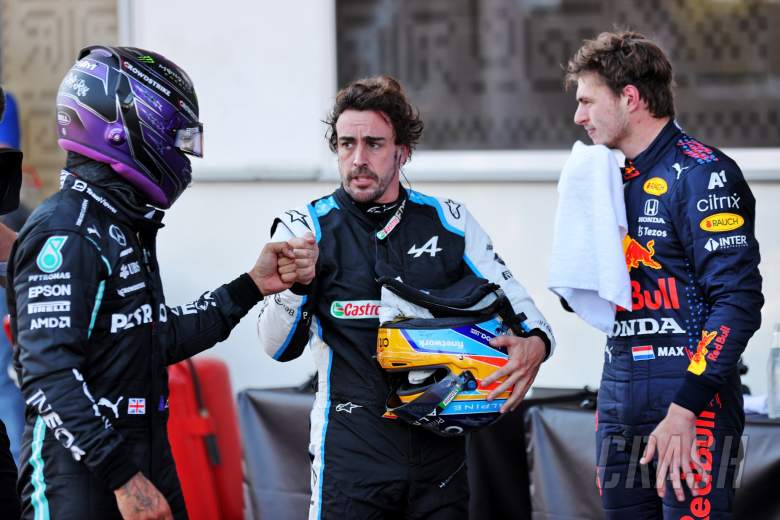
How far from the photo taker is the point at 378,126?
331 cm

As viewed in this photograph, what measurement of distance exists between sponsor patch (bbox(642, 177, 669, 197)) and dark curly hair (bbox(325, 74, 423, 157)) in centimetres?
77

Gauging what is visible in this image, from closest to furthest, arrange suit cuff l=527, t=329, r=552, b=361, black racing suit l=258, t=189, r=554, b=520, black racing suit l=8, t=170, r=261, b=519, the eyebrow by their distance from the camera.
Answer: black racing suit l=8, t=170, r=261, b=519
black racing suit l=258, t=189, r=554, b=520
suit cuff l=527, t=329, r=552, b=361
the eyebrow

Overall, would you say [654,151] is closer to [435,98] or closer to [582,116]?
[582,116]

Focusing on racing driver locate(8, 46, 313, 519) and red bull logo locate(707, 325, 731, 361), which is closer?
racing driver locate(8, 46, 313, 519)

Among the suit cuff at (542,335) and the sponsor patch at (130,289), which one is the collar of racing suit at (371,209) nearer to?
the suit cuff at (542,335)

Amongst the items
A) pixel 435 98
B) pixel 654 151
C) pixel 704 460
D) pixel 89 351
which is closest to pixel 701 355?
pixel 704 460

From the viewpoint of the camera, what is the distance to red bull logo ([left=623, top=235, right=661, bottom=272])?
3.16 meters

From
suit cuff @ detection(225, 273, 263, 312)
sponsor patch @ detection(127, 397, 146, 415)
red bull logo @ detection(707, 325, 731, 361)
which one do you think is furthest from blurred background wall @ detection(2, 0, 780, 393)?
sponsor patch @ detection(127, 397, 146, 415)

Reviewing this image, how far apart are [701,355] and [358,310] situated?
99 cm

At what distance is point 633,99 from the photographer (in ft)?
10.8

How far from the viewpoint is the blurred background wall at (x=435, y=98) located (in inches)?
210

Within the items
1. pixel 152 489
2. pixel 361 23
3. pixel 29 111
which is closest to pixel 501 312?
pixel 152 489

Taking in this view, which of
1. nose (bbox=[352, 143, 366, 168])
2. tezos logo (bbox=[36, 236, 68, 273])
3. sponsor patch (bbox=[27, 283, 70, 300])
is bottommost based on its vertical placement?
sponsor patch (bbox=[27, 283, 70, 300])

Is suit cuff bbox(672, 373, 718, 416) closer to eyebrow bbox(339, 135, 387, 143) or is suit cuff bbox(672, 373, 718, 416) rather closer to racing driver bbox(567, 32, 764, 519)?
racing driver bbox(567, 32, 764, 519)
